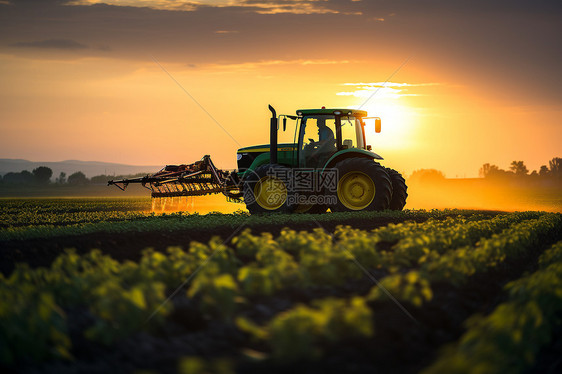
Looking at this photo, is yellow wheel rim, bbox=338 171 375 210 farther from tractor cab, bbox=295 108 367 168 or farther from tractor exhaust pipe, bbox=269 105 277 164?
tractor exhaust pipe, bbox=269 105 277 164

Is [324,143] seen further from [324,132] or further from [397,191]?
[397,191]

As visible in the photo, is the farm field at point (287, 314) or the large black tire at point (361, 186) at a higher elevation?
the large black tire at point (361, 186)

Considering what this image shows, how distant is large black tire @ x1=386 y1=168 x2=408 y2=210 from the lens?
16.1 metres

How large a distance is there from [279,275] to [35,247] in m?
5.84

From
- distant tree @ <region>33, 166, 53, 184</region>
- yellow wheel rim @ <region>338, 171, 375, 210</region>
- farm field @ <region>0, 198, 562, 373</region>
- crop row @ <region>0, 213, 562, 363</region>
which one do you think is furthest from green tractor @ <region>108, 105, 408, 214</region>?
distant tree @ <region>33, 166, 53, 184</region>

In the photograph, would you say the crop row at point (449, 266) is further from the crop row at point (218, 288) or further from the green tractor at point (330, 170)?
the green tractor at point (330, 170)

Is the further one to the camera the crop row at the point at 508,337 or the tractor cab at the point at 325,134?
the tractor cab at the point at 325,134

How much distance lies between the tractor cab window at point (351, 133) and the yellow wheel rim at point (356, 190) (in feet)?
3.00

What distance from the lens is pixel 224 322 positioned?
18.1ft

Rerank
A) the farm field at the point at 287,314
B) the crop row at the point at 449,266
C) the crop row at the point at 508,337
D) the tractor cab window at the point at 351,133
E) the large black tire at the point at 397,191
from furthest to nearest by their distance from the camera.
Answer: the large black tire at the point at 397,191, the tractor cab window at the point at 351,133, the crop row at the point at 449,266, the farm field at the point at 287,314, the crop row at the point at 508,337

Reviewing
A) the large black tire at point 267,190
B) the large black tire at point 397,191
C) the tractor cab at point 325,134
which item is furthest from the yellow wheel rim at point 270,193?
the large black tire at point 397,191

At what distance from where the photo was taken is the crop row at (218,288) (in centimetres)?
464

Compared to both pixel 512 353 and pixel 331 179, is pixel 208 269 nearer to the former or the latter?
pixel 512 353

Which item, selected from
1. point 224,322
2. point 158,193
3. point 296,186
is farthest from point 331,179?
point 224,322
